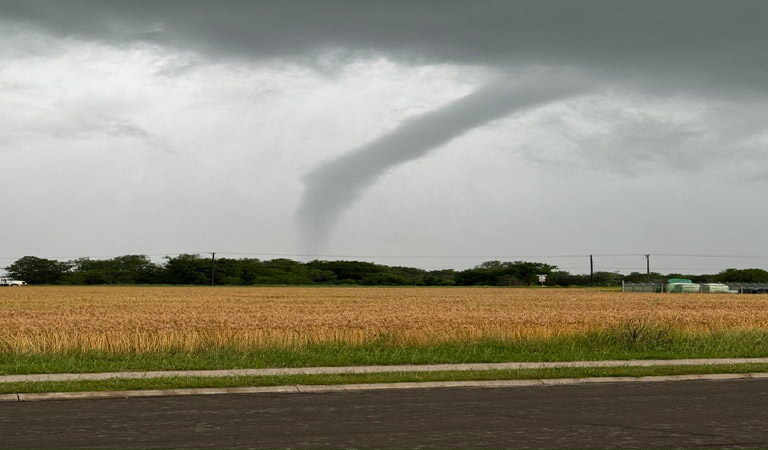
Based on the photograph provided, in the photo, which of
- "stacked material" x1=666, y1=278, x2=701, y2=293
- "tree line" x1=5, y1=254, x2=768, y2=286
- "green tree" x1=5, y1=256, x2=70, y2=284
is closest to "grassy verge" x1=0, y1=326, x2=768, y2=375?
"stacked material" x1=666, y1=278, x2=701, y2=293

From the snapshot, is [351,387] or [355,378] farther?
[355,378]

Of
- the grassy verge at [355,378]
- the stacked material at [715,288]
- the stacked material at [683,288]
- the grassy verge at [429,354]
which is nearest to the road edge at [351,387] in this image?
the grassy verge at [355,378]

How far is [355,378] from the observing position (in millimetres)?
16406

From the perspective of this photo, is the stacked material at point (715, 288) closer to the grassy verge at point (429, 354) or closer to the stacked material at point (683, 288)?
the stacked material at point (683, 288)

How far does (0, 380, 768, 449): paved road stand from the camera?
1001 centimetres

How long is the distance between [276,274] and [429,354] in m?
146

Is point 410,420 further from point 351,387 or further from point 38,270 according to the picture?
point 38,270

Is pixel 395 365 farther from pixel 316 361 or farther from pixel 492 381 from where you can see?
pixel 492 381

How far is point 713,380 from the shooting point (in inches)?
670

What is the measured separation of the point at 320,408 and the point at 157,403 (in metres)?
2.65

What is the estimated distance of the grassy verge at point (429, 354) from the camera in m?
18.8

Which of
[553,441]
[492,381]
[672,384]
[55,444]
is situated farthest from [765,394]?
[55,444]

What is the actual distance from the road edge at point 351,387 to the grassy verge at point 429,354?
357cm

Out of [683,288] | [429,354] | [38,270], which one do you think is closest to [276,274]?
[38,270]
